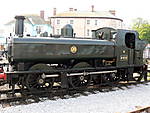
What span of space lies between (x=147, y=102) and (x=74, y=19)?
40.8 meters

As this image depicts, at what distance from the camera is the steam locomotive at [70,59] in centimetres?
841

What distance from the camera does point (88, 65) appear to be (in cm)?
995

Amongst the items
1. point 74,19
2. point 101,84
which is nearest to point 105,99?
point 101,84

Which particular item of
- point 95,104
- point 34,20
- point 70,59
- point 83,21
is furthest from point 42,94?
point 83,21

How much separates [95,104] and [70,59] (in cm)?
222

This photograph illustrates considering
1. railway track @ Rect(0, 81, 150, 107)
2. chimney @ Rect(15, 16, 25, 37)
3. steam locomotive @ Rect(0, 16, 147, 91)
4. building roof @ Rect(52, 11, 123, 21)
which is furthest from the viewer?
building roof @ Rect(52, 11, 123, 21)

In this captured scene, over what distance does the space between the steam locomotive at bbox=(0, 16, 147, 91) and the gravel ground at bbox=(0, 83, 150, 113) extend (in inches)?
37.2

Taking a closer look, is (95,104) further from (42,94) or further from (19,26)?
(19,26)

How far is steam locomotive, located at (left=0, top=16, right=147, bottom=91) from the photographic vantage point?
8.41m

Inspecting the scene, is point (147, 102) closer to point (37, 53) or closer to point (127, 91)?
point (127, 91)

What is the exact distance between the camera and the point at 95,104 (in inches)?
320

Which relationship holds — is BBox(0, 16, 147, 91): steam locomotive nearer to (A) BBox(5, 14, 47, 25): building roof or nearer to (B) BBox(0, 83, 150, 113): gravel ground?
(B) BBox(0, 83, 150, 113): gravel ground

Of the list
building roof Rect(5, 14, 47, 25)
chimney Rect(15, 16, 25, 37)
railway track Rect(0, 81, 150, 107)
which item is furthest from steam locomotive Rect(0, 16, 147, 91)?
building roof Rect(5, 14, 47, 25)

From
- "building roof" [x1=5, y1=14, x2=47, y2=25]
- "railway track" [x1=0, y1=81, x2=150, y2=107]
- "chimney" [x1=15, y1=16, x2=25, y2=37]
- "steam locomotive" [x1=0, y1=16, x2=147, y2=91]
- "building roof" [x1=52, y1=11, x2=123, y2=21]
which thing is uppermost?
"building roof" [x1=52, y1=11, x2=123, y2=21]
